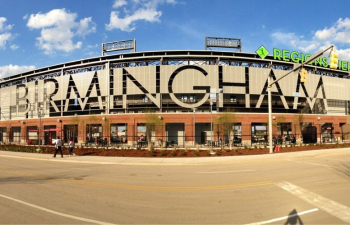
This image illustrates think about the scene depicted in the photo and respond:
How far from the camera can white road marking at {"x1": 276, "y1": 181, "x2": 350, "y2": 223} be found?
549cm

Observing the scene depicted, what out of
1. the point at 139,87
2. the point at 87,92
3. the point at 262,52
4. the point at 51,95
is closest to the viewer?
the point at 139,87

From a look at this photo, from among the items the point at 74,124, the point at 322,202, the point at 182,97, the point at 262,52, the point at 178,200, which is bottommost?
the point at 178,200

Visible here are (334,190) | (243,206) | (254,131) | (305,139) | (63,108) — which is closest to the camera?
(243,206)

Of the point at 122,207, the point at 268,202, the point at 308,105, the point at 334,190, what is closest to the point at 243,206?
the point at 268,202

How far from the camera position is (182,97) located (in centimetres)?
4566

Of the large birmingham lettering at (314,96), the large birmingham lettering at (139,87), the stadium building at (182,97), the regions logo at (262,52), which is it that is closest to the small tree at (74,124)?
the stadium building at (182,97)

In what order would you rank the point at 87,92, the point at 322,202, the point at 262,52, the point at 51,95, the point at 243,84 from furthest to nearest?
the point at 51,95, the point at 87,92, the point at 262,52, the point at 243,84, the point at 322,202

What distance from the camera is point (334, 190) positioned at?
778cm

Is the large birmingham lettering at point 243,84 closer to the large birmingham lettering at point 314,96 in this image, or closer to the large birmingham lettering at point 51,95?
the large birmingham lettering at point 314,96

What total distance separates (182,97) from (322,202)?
3973 centimetres

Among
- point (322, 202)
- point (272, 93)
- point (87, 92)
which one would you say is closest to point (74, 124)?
point (87, 92)

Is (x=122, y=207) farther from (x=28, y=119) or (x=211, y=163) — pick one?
(x=28, y=119)

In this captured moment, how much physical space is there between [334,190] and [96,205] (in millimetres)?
8007

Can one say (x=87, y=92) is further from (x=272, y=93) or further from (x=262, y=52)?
(x=272, y=93)
